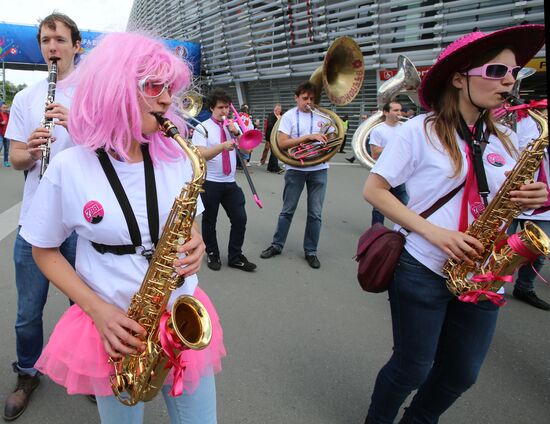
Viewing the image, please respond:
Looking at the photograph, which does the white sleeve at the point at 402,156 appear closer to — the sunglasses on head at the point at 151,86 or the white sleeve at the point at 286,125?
the sunglasses on head at the point at 151,86

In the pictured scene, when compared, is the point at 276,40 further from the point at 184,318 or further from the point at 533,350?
the point at 184,318

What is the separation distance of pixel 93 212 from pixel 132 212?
0.12 meters

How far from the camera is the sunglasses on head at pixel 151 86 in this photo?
135cm

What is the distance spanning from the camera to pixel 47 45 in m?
2.17

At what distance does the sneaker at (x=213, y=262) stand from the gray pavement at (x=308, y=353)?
11 centimetres

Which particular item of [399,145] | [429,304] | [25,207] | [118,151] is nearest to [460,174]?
[399,145]

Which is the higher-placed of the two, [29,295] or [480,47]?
[480,47]

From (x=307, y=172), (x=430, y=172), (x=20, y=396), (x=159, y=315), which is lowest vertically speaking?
(x=20, y=396)

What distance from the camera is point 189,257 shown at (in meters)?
1.38

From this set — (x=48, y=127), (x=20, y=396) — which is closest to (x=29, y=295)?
(x=20, y=396)

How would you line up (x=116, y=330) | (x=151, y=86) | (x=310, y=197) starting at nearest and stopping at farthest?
1. (x=116, y=330)
2. (x=151, y=86)
3. (x=310, y=197)

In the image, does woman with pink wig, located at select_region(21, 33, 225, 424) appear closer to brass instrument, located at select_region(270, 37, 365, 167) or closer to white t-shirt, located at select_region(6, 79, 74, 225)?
white t-shirt, located at select_region(6, 79, 74, 225)

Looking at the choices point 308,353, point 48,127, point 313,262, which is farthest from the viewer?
point 313,262

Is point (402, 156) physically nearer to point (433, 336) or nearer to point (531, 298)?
point (433, 336)
